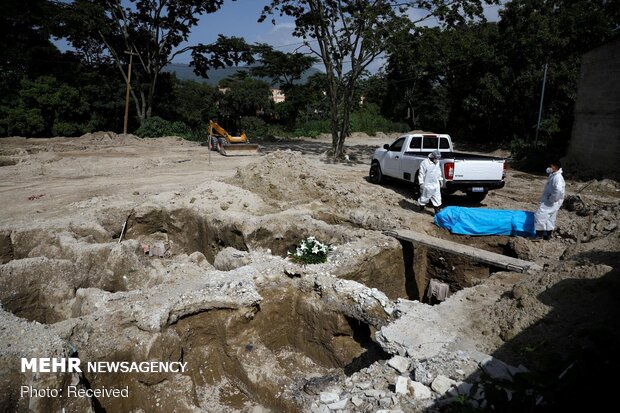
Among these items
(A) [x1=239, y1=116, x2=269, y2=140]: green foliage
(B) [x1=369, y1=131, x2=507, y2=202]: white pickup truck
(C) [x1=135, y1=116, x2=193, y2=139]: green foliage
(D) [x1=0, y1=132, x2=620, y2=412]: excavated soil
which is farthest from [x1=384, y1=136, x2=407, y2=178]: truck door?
(A) [x1=239, y1=116, x2=269, y2=140]: green foliage

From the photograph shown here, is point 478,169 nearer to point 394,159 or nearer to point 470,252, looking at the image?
point 394,159

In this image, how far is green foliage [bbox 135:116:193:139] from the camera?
2872 cm

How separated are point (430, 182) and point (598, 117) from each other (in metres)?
9.92

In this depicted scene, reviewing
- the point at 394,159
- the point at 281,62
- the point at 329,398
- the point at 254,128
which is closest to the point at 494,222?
the point at 394,159

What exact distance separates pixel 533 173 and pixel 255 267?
15.7 meters

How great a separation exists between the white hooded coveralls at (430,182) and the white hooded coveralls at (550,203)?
2.40 metres

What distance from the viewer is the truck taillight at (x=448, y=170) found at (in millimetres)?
10766

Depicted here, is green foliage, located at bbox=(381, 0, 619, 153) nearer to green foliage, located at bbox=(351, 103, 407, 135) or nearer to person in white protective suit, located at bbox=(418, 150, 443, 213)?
green foliage, located at bbox=(351, 103, 407, 135)

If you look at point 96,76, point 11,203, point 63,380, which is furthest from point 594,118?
point 96,76

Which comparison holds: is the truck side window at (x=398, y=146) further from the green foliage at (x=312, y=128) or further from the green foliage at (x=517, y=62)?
the green foliage at (x=312, y=128)

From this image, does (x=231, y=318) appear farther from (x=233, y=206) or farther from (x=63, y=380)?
(x=233, y=206)

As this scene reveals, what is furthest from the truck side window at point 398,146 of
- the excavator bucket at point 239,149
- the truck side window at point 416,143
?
the excavator bucket at point 239,149

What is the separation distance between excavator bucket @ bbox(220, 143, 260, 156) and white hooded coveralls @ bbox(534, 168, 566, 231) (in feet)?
49.7

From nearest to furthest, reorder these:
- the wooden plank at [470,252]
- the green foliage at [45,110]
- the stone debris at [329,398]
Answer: the stone debris at [329,398] → the wooden plank at [470,252] → the green foliage at [45,110]
